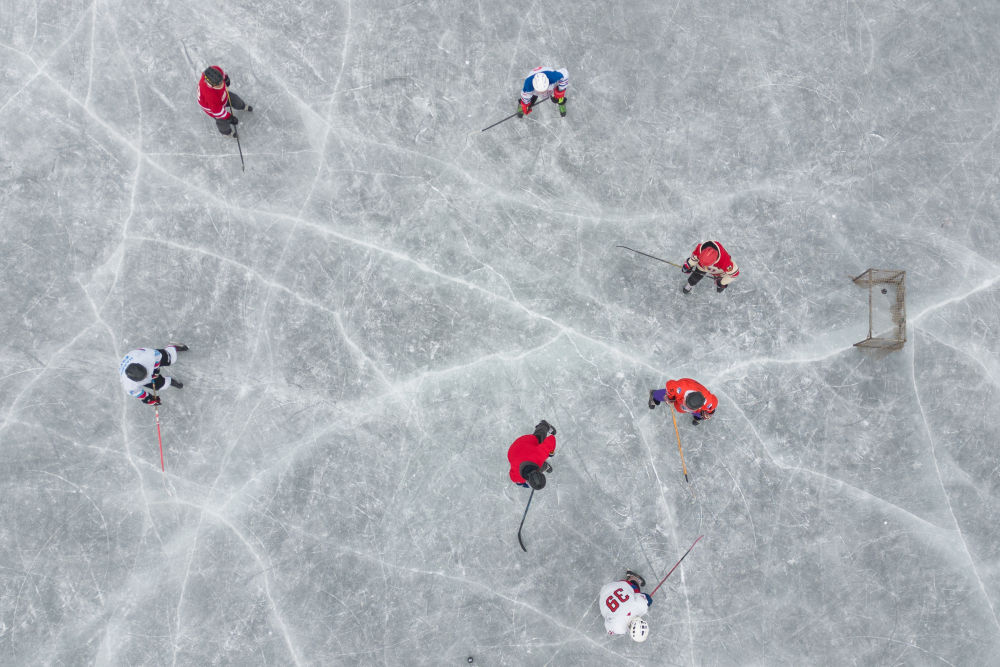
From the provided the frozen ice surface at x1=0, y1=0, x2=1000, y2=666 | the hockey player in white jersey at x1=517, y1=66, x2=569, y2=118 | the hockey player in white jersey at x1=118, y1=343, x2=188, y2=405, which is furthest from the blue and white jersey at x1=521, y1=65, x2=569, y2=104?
the hockey player in white jersey at x1=118, y1=343, x2=188, y2=405

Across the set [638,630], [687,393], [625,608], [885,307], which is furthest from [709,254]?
[638,630]

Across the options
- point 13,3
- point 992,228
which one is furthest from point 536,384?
point 13,3

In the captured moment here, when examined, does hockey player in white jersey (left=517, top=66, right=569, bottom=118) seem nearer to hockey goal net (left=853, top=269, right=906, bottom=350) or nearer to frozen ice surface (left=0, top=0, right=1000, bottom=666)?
frozen ice surface (left=0, top=0, right=1000, bottom=666)

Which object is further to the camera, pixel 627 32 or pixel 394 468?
pixel 627 32

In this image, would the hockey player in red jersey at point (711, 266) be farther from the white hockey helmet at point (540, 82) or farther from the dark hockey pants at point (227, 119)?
the dark hockey pants at point (227, 119)

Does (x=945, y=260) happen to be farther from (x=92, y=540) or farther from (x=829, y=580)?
(x=92, y=540)

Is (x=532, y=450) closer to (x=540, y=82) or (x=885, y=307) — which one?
(x=540, y=82)
